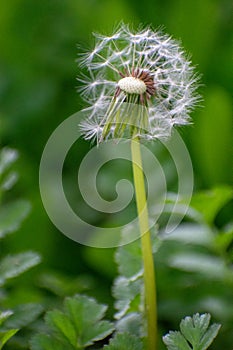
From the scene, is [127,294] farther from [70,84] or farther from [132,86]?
[70,84]

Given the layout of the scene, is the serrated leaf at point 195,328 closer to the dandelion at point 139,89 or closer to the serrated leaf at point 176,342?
the serrated leaf at point 176,342

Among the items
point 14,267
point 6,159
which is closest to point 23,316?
point 14,267

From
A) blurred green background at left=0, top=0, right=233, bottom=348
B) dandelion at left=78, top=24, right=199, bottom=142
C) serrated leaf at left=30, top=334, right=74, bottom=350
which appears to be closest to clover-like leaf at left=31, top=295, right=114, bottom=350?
serrated leaf at left=30, top=334, right=74, bottom=350

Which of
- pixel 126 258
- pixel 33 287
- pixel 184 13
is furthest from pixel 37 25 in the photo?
pixel 126 258

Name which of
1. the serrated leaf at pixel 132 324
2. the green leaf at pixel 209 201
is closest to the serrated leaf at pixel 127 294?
the serrated leaf at pixel 132 324

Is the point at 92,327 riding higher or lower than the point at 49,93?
lower

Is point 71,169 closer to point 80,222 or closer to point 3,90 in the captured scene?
point 80,222
